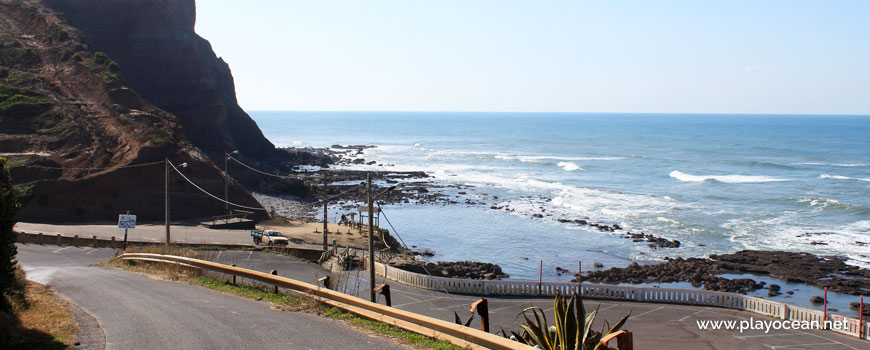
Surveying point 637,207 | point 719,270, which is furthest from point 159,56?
point 719,270

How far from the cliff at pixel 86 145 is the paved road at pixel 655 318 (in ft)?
68.9

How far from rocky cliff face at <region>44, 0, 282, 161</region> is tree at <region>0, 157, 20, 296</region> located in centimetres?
6612

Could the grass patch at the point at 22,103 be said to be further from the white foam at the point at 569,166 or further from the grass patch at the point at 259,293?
the white foam at the point at 569,166

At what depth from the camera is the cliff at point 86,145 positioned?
41031mm

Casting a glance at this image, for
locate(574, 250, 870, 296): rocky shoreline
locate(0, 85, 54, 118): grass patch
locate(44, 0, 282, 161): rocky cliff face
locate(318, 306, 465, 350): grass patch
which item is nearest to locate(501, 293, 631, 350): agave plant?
locate(318, 306, 465, 350): grass patch

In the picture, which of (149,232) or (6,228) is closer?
(6,228)

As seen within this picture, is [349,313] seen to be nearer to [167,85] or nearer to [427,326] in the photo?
[427,326]

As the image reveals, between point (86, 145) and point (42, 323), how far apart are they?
41.0 metres

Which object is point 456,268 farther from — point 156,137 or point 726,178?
point 726,178

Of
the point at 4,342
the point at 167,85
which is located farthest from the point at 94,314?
the point at 167,85

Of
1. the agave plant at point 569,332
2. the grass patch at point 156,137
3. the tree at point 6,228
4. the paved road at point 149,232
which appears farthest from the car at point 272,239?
the agave plant at point 569,332

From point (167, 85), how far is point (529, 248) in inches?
2183

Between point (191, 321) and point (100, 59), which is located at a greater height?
point (100, 59)

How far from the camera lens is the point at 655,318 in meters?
19.9
